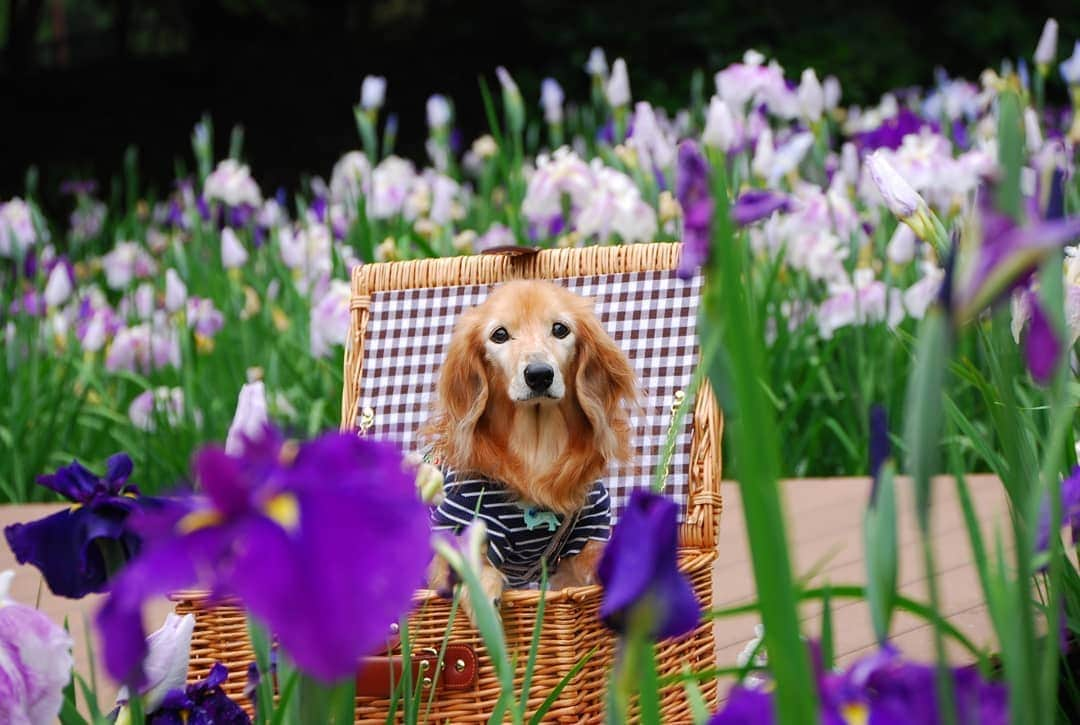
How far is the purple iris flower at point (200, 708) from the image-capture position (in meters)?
0.97

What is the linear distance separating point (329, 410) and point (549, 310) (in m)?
1.38

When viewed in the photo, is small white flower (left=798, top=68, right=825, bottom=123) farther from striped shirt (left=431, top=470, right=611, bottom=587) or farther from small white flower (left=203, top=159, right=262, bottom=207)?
Result: striped shirt (left=431, top=470, right=611, bottom=587)

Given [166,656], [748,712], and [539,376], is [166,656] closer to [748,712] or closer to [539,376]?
[748,712]

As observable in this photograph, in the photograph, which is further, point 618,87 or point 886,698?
→ point 618,87

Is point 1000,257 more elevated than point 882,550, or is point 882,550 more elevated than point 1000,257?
point 1000,257

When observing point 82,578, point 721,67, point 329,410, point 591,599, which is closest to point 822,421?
point 329,410

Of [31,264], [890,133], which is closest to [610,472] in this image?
[890,133]

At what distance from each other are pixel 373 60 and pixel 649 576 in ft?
36.1

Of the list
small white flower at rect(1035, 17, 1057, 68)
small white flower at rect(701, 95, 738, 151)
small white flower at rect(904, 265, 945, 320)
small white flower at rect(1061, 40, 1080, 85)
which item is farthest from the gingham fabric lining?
small white flower at rect(1061, 40, 1080, 85)

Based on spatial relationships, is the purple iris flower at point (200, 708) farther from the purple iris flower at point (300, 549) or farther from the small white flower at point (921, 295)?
the small white flower at point (921, 295)

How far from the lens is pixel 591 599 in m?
1.77

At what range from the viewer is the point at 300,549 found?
487 mm

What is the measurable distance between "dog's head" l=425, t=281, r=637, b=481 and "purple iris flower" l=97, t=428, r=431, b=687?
147cm

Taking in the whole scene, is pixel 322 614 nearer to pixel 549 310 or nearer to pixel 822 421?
pixel 549 310
